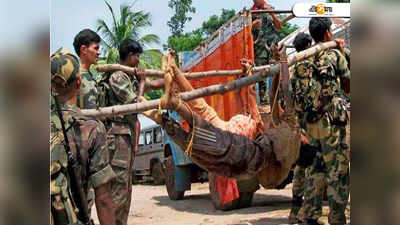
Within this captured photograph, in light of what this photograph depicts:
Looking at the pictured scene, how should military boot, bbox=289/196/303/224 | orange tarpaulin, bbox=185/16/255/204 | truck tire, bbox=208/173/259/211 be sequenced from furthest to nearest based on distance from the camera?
truck tire, bbox=208/173/259/211, orange tarpaulin, bbox=185/16/255/204, military boot, bbox=289/196/303/224

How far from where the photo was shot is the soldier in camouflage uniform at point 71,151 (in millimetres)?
2059

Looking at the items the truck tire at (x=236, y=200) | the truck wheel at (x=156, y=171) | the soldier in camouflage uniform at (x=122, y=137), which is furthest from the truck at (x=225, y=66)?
the truck wheel at (x=156, y=171)

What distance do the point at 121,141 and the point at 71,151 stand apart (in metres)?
2.11

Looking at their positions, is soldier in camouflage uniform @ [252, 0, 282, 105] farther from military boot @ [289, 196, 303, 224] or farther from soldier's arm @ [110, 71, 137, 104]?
soldier's arm @ [110, 71, 137, 104]

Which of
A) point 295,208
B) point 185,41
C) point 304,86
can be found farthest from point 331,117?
point 185,41

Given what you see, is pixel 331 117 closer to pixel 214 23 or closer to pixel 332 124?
pixel 332 124

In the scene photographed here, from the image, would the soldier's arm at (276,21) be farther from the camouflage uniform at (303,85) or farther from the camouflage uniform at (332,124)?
the camouflage uniform at (332,124)

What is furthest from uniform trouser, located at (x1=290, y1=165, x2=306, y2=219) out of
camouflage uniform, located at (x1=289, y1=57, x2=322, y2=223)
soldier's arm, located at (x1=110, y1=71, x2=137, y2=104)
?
soldier's arm, located at (x1=110, y1=71, x2=137, y2=104)

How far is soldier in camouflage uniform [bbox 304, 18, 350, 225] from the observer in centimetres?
417

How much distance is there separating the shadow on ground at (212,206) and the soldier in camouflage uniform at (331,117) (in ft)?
8.37
